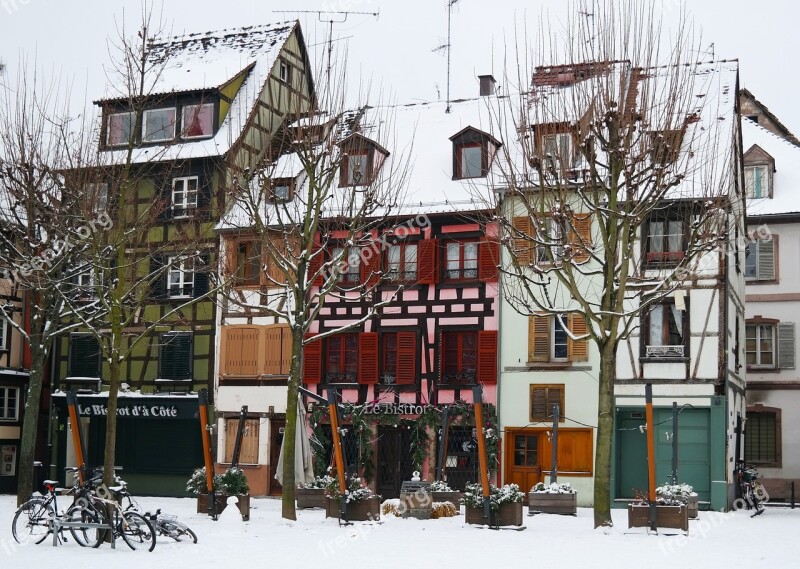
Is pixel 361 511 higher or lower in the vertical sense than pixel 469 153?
lower

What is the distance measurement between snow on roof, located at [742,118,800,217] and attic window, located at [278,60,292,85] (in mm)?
14530

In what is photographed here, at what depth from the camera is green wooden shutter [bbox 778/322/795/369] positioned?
116 feet

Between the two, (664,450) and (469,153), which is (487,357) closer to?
(664,450)

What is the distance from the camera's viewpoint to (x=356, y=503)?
21.6 meters

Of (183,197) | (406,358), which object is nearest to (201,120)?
(183,197)

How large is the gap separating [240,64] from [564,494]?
18056mm

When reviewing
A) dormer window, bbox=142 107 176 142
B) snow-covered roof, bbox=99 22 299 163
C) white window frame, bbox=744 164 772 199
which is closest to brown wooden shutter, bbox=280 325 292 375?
snow-covered roof, bbox=99 22 299 163

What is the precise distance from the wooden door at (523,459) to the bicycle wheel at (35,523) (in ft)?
44.9

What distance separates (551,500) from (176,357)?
44.7ft

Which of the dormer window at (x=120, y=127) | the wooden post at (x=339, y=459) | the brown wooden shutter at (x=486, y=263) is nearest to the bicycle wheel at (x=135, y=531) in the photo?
the wooden post at (x=339, y=459)

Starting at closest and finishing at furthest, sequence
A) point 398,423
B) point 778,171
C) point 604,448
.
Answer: point 604,448 → point 398,423 → point 778,171

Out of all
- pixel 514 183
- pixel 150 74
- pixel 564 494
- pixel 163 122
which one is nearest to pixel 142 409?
pixel 163 122

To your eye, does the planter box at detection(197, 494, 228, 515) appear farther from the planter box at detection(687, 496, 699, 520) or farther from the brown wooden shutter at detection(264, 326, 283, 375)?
the brown wooden shutter at detection(264, 326, 283, 375)

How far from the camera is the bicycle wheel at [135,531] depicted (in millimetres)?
16855
